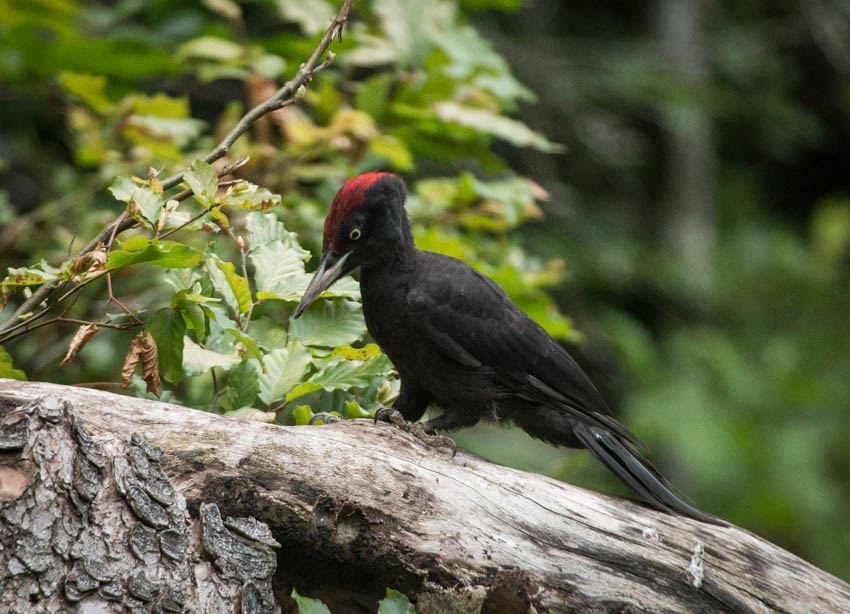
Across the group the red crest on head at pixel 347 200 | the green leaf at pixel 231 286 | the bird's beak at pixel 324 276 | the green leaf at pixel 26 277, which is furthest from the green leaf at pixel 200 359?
the red crest on head at pixel 347 200

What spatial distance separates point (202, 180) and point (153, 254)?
23cm

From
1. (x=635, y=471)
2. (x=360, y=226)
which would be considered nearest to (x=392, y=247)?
(x=360, y=226)

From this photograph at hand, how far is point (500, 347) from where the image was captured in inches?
111

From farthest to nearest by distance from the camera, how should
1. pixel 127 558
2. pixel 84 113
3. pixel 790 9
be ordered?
pixel 790 9, pixel 84 113, pixel 127 558

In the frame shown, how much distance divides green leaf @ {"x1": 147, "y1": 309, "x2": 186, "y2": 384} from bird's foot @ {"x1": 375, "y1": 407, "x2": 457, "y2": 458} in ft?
1.92

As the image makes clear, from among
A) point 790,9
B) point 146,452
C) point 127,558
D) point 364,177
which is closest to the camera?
point 127,558

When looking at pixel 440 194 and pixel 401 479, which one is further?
pixel 440 194

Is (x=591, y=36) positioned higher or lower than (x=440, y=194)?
higher

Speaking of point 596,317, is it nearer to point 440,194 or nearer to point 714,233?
point 714,233

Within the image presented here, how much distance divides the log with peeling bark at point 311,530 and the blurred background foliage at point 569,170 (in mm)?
323

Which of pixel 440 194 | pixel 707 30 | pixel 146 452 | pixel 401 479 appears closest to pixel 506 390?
pixel 401 479

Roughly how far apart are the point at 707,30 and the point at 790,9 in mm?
1101

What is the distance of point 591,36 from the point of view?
8.41 metres

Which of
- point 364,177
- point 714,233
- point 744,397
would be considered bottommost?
→ point 744,397
